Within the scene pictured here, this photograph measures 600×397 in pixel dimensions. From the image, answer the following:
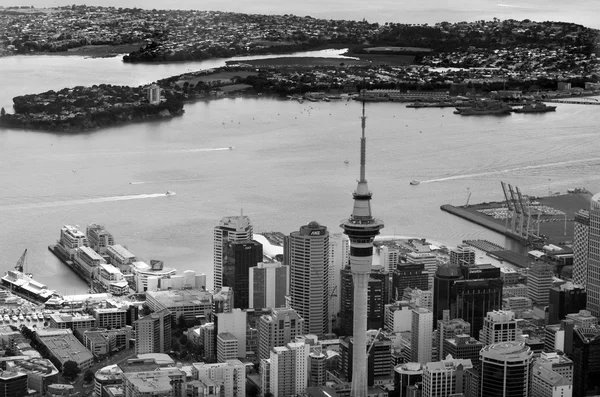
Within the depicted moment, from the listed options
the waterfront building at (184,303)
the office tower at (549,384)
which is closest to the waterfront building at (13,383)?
the waterfront building at (184,303)

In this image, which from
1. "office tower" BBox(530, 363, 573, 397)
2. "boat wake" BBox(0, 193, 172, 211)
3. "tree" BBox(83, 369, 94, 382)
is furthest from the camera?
"boat wake" BBox(0, 193, 172, 211)

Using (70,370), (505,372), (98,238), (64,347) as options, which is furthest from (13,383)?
(98,238)

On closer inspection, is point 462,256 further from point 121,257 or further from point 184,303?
point 121,257

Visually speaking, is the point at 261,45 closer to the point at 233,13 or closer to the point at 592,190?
the point at 233,13

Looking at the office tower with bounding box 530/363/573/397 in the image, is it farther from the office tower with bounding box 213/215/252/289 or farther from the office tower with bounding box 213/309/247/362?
the office tower with bounding box 213/215/252/289

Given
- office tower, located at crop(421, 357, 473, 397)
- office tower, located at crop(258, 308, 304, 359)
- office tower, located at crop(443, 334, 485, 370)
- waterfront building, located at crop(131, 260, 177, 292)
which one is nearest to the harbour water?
waterfront building, located at crop(131, 260, 177, 292)

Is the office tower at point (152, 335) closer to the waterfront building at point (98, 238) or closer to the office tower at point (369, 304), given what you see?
the office tower at point (369, 304)

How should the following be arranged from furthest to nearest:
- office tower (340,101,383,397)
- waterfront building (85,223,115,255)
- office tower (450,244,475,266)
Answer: waterfront building (85,223,115,255) → office tower (450,244,475,266) → office tower (340,101,383,397)

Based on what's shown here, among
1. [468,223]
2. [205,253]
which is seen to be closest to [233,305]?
[205,253]
